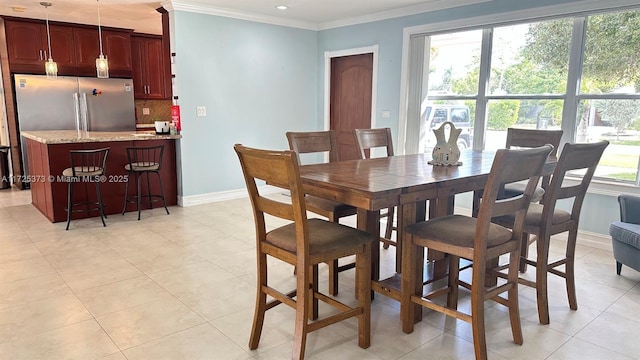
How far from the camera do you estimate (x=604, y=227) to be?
3.90 meters

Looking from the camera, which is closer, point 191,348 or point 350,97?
point 191,348

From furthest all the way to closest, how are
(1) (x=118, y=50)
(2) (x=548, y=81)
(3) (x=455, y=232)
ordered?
(1) (x=118, y=50)
(2) (x=548, y=81)
(3) (x=455, y=232)

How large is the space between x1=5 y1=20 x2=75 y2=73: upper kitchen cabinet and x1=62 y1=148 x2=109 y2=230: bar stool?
2698 millimetres

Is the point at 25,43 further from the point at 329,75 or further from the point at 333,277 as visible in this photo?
the point at 333,277

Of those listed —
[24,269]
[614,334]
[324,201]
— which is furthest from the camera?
[24,269]

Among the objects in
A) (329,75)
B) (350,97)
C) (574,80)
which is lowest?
(350,97)

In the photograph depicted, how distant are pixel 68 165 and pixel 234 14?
2662mm

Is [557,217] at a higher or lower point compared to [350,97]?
lower

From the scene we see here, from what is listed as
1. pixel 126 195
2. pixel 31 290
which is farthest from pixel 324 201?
pixel 126 195

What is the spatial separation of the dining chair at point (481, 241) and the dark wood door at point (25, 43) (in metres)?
6.42

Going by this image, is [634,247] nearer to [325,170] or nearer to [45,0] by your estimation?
[325,170]

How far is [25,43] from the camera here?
20.1ft

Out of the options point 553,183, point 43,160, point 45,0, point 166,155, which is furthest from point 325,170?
point 45,0

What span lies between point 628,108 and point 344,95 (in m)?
3.46
